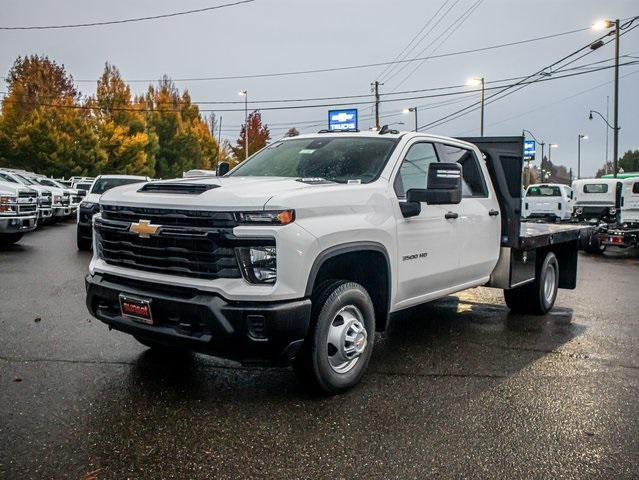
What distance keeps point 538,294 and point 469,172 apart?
196 cm

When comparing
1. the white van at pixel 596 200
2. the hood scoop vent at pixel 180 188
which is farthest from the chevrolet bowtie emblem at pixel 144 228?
the white van at pixel 596 200

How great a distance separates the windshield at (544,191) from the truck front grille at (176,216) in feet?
69.9

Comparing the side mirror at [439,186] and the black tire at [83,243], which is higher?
the side mirror at [439,186]

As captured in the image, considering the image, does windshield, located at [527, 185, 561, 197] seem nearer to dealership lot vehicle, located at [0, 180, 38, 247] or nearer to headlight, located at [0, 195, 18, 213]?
dealership lot vehicle, located at [0, 180, 38, 247]

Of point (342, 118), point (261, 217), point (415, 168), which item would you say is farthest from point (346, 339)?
point (342, 118)

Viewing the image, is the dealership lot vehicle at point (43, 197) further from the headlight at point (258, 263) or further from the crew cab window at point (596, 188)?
the crew cab window at point (596, 188)

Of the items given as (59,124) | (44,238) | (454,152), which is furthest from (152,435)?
(59,124)

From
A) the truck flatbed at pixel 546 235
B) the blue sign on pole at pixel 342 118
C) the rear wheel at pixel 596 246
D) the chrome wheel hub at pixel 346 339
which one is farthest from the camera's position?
the blue sign on pole at pixel 342 118

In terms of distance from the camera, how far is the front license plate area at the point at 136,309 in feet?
12.8

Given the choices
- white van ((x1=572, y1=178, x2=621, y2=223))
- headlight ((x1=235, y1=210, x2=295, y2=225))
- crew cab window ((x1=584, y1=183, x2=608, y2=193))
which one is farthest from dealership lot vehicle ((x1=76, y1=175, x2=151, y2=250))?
crew cab window ((x1=584, y1=183, x2=608, y2=193))

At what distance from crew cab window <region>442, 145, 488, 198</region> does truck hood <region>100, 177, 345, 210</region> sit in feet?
6.41

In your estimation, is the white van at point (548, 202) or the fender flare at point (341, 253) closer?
the fender flare at point (341, 253)

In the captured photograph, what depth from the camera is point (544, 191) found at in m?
23.1

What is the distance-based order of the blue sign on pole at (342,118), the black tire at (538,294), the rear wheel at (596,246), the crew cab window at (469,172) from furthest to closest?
the blue sign on pole at (342,118)
the rear wheel at (596,246)
the black tire at (538,294)
the crew cab window at (469,172)
